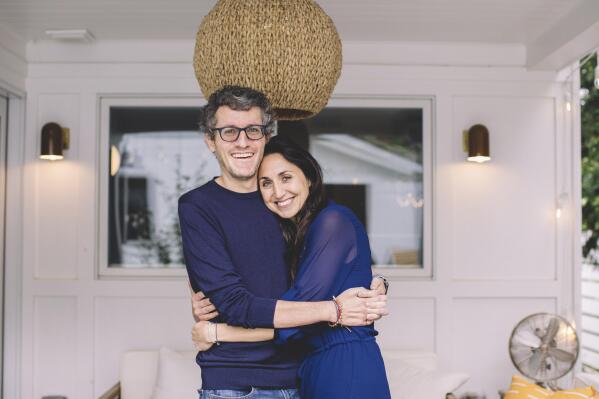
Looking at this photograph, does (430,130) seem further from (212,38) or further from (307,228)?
(212,38)

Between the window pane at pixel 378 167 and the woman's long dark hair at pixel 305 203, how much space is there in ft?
7.27

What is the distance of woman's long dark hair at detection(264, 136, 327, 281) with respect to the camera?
6.41 feet

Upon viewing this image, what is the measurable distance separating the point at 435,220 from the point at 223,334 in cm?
249

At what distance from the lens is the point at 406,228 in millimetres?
4215


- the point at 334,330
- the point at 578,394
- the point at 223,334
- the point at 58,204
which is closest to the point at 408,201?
the point at 578,394

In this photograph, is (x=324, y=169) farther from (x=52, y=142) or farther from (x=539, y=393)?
(x=539, y=393)

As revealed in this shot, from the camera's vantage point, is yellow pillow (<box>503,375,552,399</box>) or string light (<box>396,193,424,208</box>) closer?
yellow pillow (<box>503,375,552,399</box>)

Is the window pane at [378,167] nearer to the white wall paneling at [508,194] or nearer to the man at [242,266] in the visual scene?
the white wall paneling at [508,194]

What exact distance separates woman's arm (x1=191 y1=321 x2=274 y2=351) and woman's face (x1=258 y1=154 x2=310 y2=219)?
1.16 feet

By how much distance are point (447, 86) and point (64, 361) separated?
295 centimetres

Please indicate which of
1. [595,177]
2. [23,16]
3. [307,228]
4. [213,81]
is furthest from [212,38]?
[595,177]

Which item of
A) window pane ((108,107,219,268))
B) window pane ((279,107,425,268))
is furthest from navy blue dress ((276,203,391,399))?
window pane ((108,107,219,268))

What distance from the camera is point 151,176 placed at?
4230 millimetres

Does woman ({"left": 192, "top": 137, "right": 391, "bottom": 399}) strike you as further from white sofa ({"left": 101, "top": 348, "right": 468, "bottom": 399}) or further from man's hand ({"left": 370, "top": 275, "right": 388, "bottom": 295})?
white sofa ({"left": 101, "top": 348, "right": 468, "bottom": 399})
